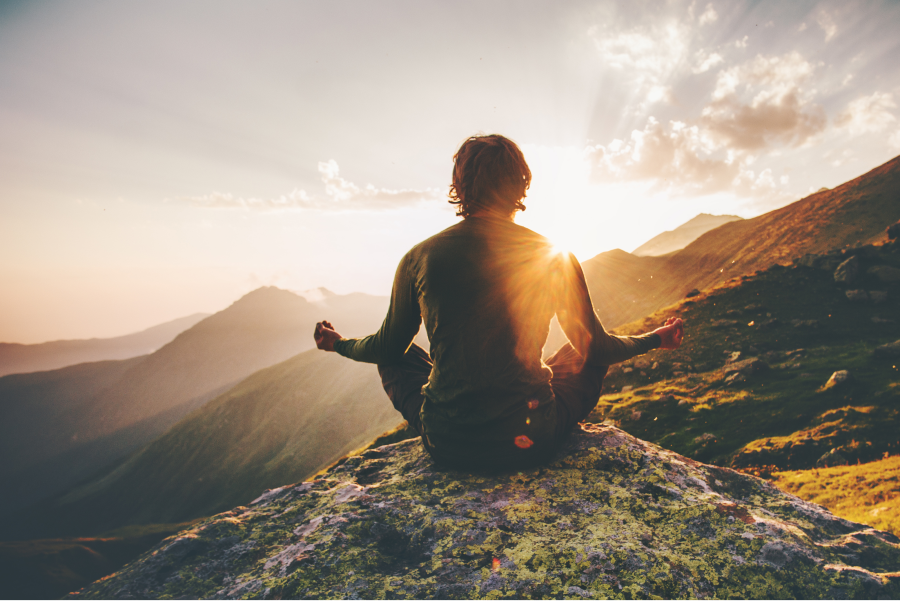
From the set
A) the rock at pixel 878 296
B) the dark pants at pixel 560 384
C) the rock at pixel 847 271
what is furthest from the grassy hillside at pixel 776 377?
the dark pants at pixel 560 384

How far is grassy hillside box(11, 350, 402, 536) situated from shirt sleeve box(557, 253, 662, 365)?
484 ft

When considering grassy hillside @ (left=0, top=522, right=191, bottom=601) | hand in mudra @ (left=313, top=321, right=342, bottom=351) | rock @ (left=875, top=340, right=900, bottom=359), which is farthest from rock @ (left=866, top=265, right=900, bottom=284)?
grassy hillside @ (left=0, top=522, right=191, bottom=601)

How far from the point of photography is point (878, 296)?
91.6 feet

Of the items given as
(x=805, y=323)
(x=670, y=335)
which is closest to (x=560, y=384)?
(x=670, y=335)

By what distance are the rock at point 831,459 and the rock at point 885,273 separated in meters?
21.7

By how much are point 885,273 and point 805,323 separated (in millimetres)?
8957

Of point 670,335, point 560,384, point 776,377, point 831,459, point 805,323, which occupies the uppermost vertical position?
point 670,335

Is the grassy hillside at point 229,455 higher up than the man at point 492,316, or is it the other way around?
the man at point 492,316

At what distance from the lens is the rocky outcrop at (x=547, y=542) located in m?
2.98

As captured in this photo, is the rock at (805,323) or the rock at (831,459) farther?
the rock at (805,323)

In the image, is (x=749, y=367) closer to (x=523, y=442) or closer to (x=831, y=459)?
(x=831, y=459)

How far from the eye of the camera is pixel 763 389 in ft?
74.2

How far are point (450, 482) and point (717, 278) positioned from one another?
104m

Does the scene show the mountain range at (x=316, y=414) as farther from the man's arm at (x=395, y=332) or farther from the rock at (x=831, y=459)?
the man's arm at (x=395, y=332)
